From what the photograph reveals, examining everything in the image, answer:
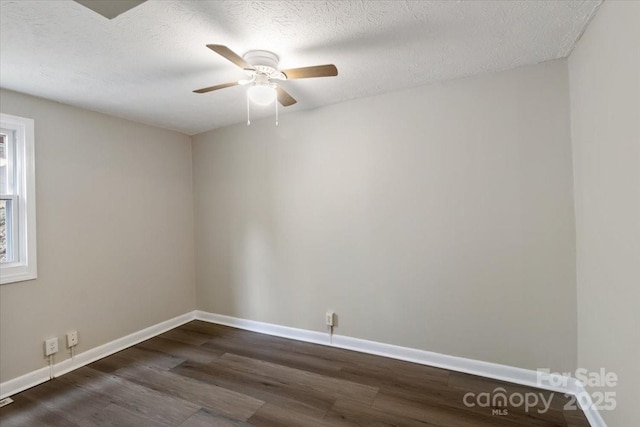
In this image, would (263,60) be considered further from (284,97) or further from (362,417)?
(362,417)

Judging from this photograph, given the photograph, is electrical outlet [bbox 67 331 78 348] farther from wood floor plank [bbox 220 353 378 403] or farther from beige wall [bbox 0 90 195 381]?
wood floor plank [bbox 220 353 378 403]

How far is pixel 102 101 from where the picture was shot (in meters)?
2.59

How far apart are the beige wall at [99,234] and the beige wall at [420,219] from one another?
0.67m

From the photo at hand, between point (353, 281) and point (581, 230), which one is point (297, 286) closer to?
point (353, 281)

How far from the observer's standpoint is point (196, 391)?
221 cm

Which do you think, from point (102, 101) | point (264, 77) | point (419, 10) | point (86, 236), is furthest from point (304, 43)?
point (86, 236)

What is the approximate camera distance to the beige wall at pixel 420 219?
2084mm

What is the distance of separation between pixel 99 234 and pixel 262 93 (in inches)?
88.5

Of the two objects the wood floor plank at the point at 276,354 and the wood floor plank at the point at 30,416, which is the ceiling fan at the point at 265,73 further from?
the wood floor plank at the point at 30,416

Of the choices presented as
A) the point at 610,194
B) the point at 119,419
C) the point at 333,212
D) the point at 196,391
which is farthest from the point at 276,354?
→ the point at 610,194

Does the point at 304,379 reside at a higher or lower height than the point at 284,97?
lower

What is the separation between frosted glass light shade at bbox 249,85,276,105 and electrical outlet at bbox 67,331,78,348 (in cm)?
265

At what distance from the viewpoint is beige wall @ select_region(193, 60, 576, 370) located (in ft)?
6.84

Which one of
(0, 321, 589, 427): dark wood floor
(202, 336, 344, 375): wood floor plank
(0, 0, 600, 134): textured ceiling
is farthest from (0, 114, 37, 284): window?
(202, 336, 344, 375): wood floor plank
